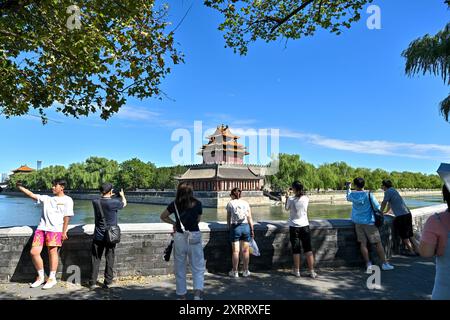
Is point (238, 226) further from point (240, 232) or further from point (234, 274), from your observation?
point (234, 274)

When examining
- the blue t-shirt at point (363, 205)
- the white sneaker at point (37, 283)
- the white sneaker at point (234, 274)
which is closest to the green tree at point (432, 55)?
the blue t-shirt at point (363, 205)

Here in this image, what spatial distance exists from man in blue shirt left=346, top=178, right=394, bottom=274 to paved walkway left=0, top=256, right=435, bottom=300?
311mm

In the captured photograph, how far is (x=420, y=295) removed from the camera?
4773 mm

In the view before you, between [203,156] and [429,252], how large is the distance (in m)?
69.3

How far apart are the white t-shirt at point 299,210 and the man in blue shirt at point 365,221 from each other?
3.12 ft

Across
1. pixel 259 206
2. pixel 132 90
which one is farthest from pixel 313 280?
pixel 259 206

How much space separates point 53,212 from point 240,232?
287 cm

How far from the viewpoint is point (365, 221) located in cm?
603

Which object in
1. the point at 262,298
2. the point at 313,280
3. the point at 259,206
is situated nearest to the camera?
the point at 262,298

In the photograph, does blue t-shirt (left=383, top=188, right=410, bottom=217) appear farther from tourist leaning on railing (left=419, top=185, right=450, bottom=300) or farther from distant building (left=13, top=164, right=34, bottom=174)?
distant building (left=13, top=164, right=34, bottom=174)

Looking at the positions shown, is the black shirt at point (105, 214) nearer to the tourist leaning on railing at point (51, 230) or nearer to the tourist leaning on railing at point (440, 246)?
the tourist leaning on railing at point (51, 230)

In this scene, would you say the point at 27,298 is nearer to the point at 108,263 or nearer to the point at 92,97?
the point at 108,263

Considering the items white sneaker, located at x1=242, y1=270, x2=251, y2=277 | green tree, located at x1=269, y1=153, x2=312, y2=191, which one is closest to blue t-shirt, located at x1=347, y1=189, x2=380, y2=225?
white sneaker, located at x1=242, y1=270, x2=251, y2=277

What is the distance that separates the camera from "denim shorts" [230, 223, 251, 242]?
18.7ft
